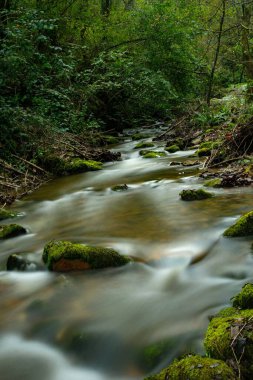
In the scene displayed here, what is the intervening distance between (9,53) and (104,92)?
25.3 feet

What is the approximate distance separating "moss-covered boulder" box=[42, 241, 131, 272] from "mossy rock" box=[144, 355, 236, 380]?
1786 millimetres

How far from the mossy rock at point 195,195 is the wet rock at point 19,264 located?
263 centimetres

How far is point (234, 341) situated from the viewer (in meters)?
2.17

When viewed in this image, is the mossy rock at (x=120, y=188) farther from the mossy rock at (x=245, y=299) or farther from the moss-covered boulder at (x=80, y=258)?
the mossy rock at (x=245, y=299)

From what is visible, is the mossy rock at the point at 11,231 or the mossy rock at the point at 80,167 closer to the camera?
the mossy rock at the point at 11,231

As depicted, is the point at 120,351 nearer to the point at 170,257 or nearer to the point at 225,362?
the point at 225,362

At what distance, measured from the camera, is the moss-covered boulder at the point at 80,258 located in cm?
390

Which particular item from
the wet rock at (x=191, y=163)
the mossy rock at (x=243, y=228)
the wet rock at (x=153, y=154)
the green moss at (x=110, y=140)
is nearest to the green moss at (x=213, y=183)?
the wet rock at (x=191, y=163)

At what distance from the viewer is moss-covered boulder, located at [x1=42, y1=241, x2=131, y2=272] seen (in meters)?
3.90

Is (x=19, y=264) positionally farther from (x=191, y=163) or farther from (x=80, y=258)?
(x=191, y=163)

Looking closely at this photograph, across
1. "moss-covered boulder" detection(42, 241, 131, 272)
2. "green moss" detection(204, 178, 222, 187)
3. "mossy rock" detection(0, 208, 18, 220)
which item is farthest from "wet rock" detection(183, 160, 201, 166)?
"moss-covered boulder" detection(42, 241, 131, 272)

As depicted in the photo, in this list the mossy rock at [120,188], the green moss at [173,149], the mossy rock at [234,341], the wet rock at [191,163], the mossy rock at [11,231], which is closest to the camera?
the mossy rock at [234,341]

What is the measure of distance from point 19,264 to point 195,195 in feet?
9.20

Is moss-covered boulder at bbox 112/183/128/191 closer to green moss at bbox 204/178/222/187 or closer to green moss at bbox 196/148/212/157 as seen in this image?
green moss at bbox 204/178/222/187
